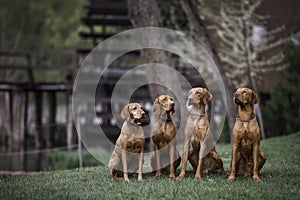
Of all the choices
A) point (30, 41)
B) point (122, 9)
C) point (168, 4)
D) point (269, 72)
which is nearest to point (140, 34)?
point (168, 4)

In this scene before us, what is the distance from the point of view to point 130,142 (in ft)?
24.7

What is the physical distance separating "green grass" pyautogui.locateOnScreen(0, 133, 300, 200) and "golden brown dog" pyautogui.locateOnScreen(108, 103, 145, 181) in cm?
25

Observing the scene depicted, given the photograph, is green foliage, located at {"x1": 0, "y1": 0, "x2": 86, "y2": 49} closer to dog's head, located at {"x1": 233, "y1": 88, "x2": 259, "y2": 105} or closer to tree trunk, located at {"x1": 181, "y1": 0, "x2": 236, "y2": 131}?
tree trunk, located at {"x1": 181, "y1": 0, "x2": 236, "y2": 131}

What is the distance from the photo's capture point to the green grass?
6512 millimetres

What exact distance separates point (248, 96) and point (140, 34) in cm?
565

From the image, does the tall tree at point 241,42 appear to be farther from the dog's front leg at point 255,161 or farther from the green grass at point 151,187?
the dog's front leg at point 255,161

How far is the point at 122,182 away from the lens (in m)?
7.43

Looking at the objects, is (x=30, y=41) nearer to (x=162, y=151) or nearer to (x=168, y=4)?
(x=168, y=4)

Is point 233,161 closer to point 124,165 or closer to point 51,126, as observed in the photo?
point 124,165

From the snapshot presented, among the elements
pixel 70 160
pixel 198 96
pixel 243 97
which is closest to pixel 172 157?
pixel 198 96

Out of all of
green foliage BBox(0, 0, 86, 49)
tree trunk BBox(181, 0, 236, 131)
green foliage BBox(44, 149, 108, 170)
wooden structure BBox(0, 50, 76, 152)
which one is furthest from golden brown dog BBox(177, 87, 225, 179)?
green foliage BBox(0, 0, 86, 49)

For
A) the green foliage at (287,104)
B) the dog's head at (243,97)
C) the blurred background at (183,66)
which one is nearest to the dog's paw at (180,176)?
the dog's head at (243,97)

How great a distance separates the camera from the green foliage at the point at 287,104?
15.4 m

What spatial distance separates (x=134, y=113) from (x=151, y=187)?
106 centimetres
